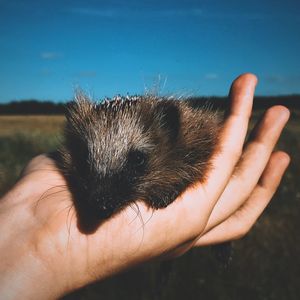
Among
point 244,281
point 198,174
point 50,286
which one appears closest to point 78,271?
point 50,286

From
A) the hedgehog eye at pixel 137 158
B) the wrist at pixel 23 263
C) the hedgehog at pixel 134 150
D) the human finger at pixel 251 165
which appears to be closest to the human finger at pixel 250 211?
the human finger at pixel 251 165

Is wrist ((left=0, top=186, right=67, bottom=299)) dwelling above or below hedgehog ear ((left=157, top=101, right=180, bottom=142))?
below

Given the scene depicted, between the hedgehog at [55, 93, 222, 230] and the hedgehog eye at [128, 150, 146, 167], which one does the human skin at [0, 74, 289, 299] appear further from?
the hedgehog eye at [128, 150, 146, 167]

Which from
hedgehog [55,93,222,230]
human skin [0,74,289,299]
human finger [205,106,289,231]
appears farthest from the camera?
human finger [205,106,289,231]

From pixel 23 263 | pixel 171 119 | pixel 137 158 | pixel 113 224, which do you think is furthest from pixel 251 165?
pixel 23 263

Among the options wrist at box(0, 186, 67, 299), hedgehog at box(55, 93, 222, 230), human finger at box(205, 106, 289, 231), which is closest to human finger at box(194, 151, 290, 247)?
human finger at box(205, 106, 289, 231)

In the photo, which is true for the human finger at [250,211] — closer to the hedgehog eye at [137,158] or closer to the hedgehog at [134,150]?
the hedgehog at [134,150]

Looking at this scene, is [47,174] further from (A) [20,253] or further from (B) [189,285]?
(B) [189,285]
